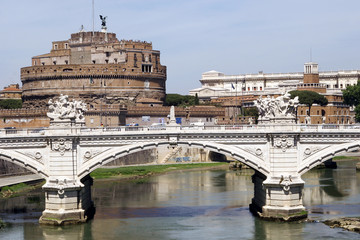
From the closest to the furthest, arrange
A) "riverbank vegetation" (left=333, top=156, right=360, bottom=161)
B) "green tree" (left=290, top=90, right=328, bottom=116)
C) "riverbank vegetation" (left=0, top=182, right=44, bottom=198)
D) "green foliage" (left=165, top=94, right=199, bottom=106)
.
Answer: "riverbank vegetation" (left=0, top=182, right=44, bottom=198) < "riverbank vegetation" (left=333, top=156, right=360, bottom=161) < "green tree" (left=290, top=90, right=328, bottom=116) < "green foliage" (left=165, top=94, right=199, bottom=106)

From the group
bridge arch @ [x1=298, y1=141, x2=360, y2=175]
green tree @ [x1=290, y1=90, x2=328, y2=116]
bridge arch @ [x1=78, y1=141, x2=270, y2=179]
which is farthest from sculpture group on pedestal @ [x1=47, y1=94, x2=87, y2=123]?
green tree @ [x1=290, y1=90, x2=328, y2=116]

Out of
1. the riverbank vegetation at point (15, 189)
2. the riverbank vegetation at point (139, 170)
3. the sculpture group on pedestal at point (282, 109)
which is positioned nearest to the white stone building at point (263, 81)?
the riverbank vegetation at point (139, 170)

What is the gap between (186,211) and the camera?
168 feet

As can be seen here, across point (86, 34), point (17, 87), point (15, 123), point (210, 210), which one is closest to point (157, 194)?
point (210, 210)

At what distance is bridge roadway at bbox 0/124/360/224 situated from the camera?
143 feet

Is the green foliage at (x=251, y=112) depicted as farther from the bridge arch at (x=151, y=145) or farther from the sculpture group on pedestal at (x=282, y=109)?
the bridge arch at (x=151, y=145)

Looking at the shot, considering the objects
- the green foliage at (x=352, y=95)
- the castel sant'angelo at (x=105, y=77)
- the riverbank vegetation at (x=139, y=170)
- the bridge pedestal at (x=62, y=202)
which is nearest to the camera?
the bridge pedestal at (x=62, y=202)

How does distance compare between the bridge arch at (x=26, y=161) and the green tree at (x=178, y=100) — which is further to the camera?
the green tree at (x=178, y=100)

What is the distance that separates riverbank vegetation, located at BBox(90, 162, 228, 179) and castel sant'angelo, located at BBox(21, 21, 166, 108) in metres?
30.5

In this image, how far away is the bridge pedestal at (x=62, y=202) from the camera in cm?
4359

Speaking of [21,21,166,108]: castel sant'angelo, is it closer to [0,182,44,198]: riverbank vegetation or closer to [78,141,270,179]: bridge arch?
[0,182,44,198]: riverbank vegetation

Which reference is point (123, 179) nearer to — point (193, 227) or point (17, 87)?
point (193, 227)

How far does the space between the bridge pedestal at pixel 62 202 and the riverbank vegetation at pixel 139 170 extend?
28.7 m

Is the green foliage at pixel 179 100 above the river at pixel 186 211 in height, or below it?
above
